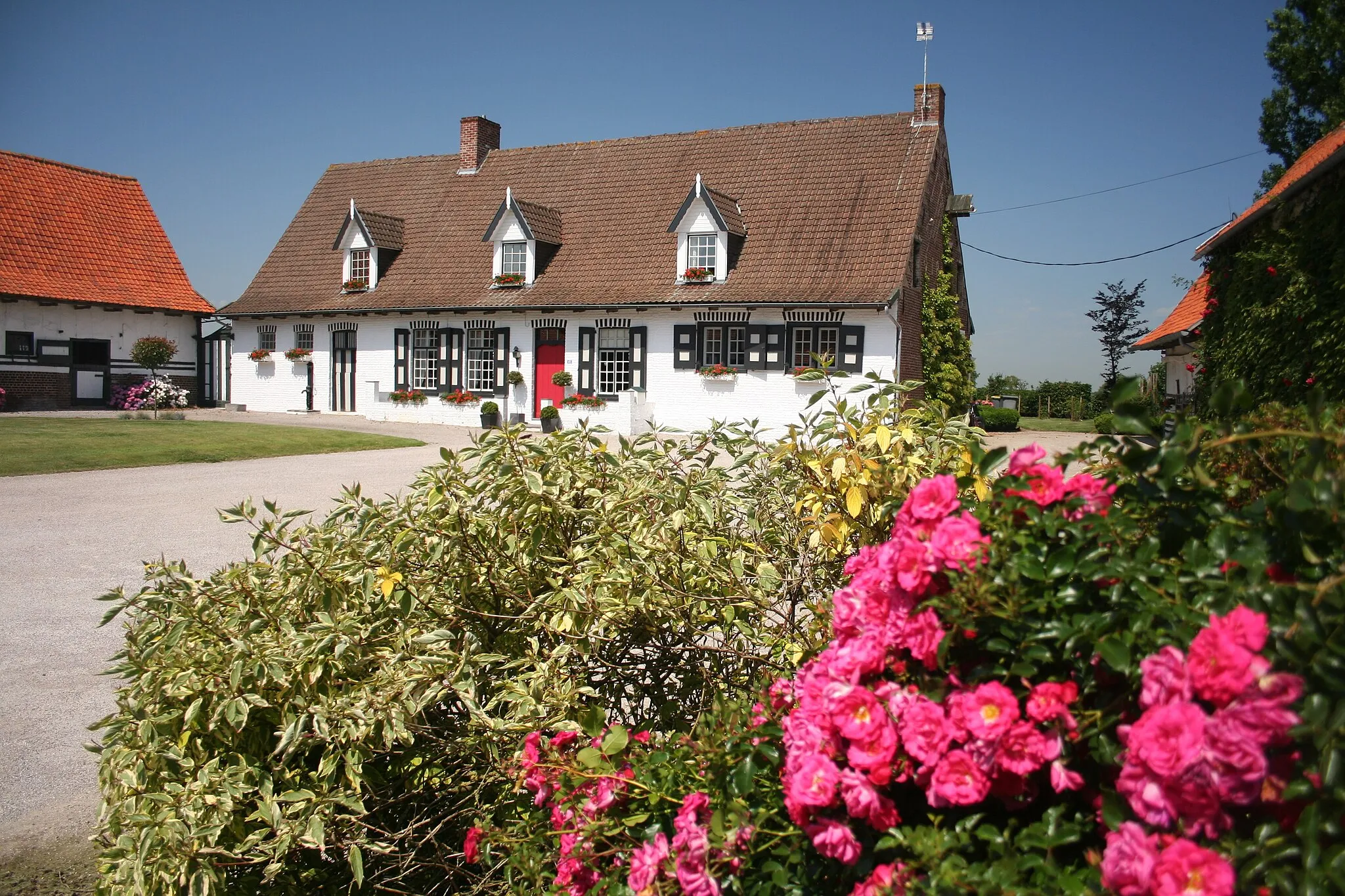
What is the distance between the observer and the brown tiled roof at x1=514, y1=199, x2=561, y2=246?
988 inches

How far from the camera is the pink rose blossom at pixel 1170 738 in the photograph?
1.33 meters

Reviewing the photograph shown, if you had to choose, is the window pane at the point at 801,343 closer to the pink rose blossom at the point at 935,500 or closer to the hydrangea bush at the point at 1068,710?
the hydrangea bush at the point at 1068,710

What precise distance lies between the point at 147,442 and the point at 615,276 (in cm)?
1177

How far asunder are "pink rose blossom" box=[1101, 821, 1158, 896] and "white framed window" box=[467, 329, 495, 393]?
2524 centimetres

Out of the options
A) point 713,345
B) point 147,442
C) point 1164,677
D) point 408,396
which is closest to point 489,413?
point 408,396

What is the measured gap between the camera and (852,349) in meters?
21.6

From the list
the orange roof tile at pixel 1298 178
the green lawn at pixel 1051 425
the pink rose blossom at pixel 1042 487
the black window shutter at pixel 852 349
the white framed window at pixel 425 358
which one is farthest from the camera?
the green lawn at pixel 1051 425

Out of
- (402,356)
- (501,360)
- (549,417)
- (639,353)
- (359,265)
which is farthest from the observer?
(359,265)

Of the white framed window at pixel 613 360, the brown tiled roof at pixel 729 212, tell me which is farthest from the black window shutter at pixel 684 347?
the brown tiled roof at pixel 729 212

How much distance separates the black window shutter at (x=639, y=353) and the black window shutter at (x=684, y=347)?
784 mm

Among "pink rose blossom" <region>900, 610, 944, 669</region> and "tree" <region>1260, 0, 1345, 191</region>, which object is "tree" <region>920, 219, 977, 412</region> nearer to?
"tree" <region>1260, 0, 1345, 191</region>

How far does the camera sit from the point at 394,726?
259cm

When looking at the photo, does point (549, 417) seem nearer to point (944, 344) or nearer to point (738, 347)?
point (738, 347)

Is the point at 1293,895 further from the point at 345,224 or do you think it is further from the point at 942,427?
the point at 345,224
